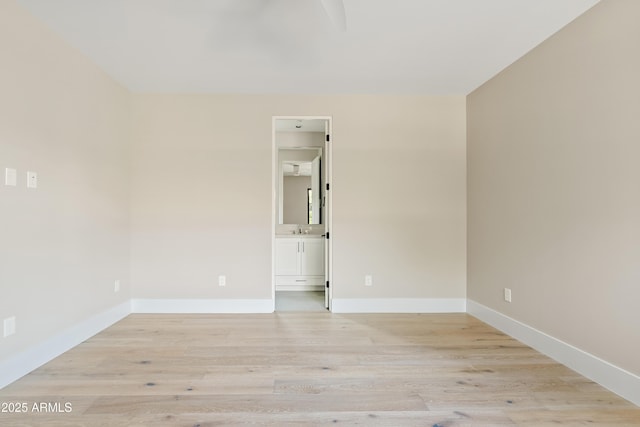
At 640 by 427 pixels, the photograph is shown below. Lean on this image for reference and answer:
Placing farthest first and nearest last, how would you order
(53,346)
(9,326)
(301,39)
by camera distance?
(301,39) → (53,346) → (9,326)

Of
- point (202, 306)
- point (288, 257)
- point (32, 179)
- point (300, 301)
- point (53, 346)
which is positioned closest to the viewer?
point (32, 179)

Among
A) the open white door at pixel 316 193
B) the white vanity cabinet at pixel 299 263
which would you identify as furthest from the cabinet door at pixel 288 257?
the open white door at pixel 316 193

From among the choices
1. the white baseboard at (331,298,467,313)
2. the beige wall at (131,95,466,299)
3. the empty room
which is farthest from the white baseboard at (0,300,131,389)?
the white baseboard at (331,298,467,313)

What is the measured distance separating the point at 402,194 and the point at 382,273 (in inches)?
38.6

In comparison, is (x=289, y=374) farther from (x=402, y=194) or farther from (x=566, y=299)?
(x=402, y=194)

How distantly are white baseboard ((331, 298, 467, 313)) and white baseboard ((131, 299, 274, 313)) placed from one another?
0.87 metres

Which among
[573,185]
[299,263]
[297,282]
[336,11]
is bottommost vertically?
[297,282]

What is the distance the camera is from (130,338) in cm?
289

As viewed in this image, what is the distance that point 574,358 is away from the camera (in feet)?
7.58

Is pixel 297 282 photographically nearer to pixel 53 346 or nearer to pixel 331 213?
pixel 331 213

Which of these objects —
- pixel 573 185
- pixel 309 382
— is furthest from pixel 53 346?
pixel 573 185

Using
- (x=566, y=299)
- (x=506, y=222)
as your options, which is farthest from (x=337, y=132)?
(x=566, y=299)

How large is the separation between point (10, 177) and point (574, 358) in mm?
4179

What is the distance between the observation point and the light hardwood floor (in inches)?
69.4
